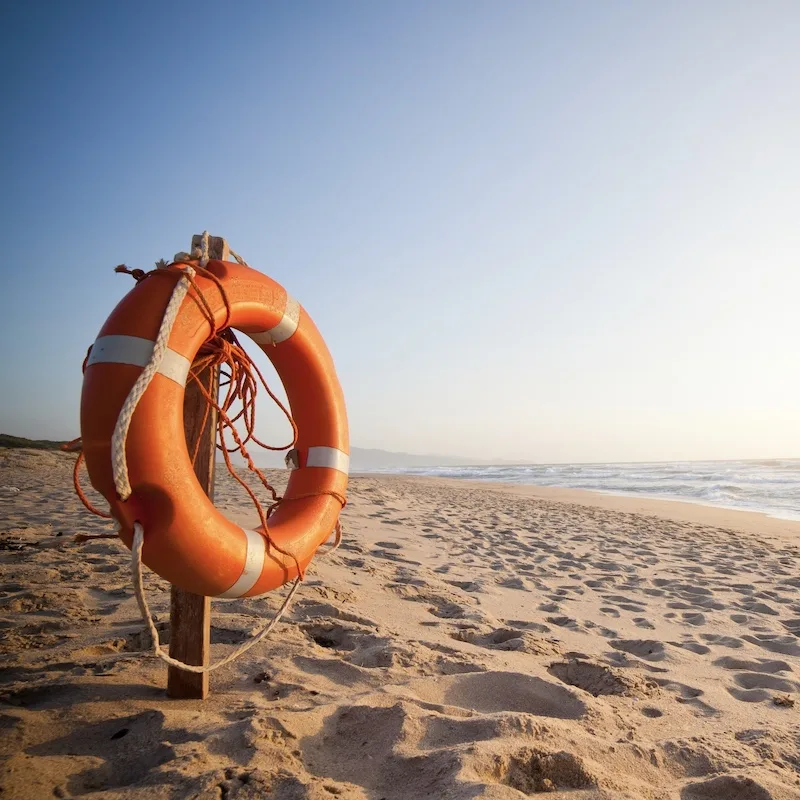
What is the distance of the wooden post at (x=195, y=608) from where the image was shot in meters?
1.82

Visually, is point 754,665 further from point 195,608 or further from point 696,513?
point 696,513

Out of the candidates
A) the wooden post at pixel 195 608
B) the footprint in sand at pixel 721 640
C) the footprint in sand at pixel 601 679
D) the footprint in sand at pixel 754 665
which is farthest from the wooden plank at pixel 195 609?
the footprint in sand at pixel 721 640

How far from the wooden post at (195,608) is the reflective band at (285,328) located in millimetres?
292

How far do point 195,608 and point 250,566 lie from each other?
12.6 inches

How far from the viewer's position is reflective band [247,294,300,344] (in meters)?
2.11

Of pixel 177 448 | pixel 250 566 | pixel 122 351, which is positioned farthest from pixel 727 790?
pixel 122 351

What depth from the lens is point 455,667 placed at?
87.6 inches

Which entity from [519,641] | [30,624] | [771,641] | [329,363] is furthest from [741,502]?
[30,624]

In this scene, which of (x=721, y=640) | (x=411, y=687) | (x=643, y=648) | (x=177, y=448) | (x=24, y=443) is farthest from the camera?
(x=24, y=443)

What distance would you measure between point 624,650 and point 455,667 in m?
1.04

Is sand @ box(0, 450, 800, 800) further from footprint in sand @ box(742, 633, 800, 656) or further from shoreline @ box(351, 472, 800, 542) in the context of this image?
shoreline @ box(351, 472, 800, 542)

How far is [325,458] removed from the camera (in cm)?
225

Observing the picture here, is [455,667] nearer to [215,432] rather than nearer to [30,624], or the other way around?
[215,432]

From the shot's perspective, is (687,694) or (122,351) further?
(687,694)
